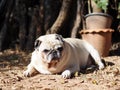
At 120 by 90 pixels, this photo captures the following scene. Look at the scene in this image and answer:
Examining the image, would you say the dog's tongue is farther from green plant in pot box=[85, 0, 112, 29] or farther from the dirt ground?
green plant in pot box=[85, 0, 112, 29]

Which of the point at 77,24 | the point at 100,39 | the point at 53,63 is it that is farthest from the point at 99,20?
the point at 53,63

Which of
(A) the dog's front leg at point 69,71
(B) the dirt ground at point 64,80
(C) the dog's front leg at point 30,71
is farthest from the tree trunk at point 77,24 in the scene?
(C) the dog's front leg at point 30,71

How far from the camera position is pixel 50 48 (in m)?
5.11

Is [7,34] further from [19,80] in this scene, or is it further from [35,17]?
[19,80]

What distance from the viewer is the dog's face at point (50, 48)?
5.10 m

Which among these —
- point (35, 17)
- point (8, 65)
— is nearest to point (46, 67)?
point (8, 65)

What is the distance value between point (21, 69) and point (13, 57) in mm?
1336

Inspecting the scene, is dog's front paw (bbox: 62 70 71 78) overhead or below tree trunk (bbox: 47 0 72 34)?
below

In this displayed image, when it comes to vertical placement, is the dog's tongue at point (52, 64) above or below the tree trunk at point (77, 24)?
below

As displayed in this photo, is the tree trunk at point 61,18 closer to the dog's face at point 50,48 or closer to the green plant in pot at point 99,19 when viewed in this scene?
the green plant in pot at point 99,19

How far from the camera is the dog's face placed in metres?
5.10

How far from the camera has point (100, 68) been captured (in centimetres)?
587

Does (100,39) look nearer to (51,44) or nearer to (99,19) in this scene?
(99,19)

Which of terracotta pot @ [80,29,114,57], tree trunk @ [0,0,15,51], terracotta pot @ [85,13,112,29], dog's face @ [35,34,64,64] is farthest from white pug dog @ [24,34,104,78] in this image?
tree trunk @ [0,0,15,51]
